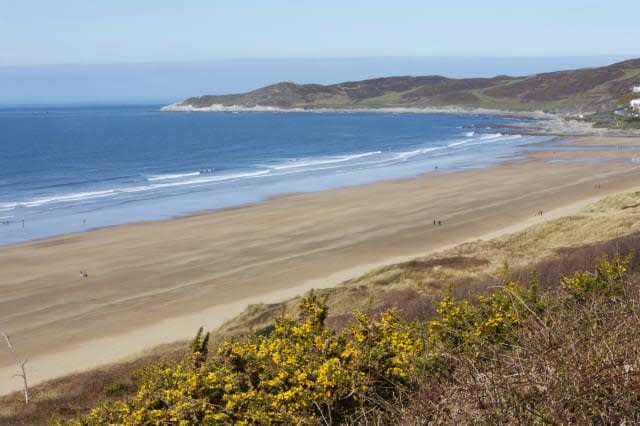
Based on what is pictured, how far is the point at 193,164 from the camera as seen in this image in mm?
68062

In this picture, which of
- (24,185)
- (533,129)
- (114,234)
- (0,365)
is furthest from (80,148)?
(0,365)

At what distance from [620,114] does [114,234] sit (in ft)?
339

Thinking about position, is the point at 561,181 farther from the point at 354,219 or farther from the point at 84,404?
the point at 84,404

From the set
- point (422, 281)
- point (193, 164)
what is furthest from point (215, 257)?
point (193, 164)

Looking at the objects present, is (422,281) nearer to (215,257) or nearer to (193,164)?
(215,257)

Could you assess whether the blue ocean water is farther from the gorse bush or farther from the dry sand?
A: the gorse bush

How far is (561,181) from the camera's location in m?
48.7

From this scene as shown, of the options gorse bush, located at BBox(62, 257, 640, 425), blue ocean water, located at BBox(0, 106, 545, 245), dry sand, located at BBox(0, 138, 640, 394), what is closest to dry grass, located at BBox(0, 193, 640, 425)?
gorse bush, located at BBox(62, 257, 640, 425)

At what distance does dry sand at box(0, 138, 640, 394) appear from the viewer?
21.2 m

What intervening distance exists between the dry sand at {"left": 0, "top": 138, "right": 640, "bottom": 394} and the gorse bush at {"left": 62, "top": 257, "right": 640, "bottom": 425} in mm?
11277

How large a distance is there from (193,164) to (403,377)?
62.1 meters

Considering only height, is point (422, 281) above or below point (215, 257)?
above

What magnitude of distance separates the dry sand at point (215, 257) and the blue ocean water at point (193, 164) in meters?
4.45

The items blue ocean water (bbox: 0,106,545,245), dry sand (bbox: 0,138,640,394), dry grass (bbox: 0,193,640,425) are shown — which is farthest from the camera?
blue ocean water (bbox: 0,106,545,245)
